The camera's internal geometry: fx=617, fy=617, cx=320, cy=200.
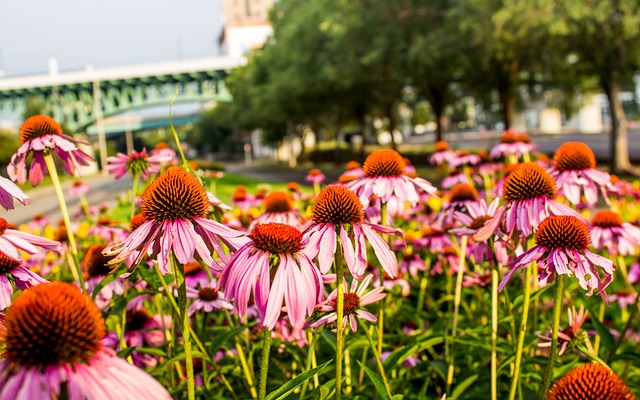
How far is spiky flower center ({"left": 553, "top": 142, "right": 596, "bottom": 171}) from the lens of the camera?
2391mm

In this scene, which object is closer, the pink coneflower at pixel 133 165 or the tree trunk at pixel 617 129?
the pink coneflower at pixel 133 165

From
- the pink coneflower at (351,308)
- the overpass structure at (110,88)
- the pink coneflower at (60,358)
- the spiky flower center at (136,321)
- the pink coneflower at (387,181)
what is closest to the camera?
the pink coneflower at (60,358)

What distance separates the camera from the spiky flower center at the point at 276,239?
125cm

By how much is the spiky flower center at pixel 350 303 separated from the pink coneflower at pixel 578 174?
42.5 inches

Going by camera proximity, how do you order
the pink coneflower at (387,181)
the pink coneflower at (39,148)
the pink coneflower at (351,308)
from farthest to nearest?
the pink coneflower at (387,181) < the pink coneflower at (39,148) < the pink coneflower at (351,308)

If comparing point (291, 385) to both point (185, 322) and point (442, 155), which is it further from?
point (442, 155)

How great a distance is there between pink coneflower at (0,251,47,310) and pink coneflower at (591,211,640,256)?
2098 millimetres

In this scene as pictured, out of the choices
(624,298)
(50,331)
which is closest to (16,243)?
(50,331)

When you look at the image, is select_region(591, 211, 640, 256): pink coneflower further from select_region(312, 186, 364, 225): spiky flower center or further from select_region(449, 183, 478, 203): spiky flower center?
select_region(312, 186, 364, 225): spiky flower center

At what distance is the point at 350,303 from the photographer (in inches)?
64.1

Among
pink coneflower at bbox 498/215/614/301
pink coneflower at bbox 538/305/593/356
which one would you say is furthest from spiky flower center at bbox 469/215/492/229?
pink coneflower at bbox 498/215/614/301

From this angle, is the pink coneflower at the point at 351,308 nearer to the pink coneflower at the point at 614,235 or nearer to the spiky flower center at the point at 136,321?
the spiky flower center at the point at 136,321

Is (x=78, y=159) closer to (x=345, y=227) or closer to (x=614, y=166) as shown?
(x=345, y=227)

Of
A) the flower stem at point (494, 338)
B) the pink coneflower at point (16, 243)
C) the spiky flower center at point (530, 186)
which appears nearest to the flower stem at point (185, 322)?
the pink coneflower at point (16, 243)
